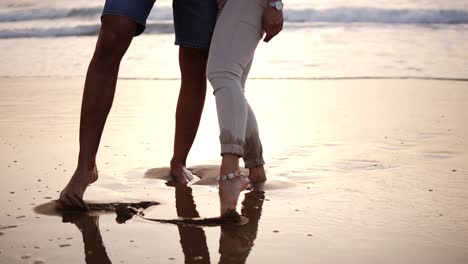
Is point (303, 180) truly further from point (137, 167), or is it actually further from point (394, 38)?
point (394, 38)

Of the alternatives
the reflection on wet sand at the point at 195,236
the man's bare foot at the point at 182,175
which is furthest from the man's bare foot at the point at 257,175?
the reflection on wet sand at the point at 195,236

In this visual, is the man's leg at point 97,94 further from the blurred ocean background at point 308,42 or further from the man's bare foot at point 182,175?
the blurred ocean background at point 308,42

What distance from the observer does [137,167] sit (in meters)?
3.44

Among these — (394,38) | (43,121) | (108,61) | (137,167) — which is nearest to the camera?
(108,61)

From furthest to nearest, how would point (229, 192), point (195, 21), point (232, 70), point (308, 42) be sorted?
1. point (308, 42)
2. point (195, 21)
3. point (232, 70)
4. point (229, 192)

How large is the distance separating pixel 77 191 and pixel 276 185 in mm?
866

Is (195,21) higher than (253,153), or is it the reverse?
(195,21)

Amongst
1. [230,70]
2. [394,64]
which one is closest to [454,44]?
[394,64]

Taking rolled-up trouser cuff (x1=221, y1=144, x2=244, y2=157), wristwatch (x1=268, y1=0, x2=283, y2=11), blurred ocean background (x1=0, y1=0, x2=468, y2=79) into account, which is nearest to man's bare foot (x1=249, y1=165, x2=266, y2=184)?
rolled-up trouser cuff (x1=221, y1=144, x2=244, y2=157)

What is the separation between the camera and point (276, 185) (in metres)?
3.06

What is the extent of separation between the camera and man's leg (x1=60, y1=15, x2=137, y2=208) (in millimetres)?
2617

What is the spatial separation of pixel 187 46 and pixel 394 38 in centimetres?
786

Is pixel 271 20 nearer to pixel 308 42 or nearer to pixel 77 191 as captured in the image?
pixel 77 191

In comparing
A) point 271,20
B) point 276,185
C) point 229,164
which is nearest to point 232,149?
point 229,164
